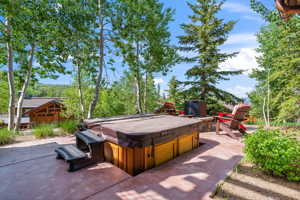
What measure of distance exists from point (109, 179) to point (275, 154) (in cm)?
298

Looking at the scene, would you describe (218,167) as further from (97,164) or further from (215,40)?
(215,40)

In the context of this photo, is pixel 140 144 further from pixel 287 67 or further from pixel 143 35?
pixel 143 35

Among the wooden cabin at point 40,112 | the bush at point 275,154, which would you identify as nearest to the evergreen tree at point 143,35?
the bush at point 275,154

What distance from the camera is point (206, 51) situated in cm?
891

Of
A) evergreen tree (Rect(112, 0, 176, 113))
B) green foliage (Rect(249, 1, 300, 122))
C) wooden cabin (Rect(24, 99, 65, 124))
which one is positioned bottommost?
wooden cabin (Rect(24, 99, 65, 124))

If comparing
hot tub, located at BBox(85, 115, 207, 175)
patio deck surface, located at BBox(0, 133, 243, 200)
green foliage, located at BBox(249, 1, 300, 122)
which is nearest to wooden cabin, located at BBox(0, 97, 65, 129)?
patio deck surface, located at BBox(0, 133, 243, 200)

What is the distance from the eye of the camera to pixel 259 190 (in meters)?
2.08

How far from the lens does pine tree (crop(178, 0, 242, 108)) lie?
877 cm

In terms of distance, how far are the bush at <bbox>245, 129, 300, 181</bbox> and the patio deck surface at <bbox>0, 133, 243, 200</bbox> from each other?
586 millimetres

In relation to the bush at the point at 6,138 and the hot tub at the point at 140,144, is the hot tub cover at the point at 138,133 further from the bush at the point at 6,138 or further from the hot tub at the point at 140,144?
the bush at the point at 6,138

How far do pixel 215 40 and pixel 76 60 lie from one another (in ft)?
28.9

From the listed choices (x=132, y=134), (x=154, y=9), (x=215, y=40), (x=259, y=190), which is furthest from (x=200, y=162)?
(x=154, y=9)

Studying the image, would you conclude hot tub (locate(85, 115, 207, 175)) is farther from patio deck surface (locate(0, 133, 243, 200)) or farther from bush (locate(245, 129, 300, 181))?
bush (locate(245, 129, 300, 181))

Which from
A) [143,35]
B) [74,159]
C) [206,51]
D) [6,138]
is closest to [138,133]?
[74,159]
